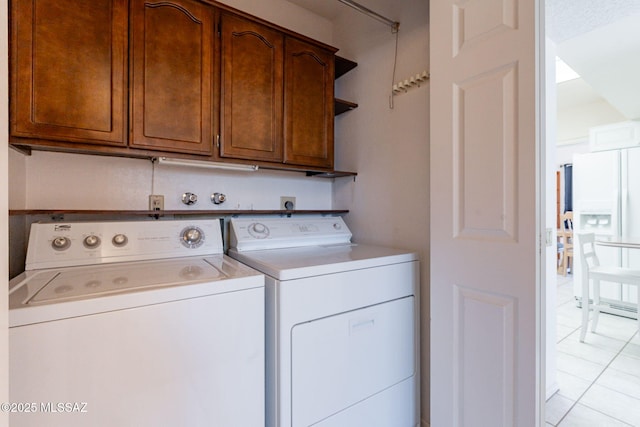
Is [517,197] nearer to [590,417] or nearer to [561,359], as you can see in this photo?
[590,417]

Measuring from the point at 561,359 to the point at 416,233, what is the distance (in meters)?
1.82

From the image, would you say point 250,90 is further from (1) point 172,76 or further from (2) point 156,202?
(2) point 156,202

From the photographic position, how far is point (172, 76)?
4.70 feet

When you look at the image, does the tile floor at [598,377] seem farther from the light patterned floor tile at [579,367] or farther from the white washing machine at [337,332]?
the white washing machine at [337,332]

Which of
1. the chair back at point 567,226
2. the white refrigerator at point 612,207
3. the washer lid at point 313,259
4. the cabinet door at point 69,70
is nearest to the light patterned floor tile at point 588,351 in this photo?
the white refrigerator at point 612,207

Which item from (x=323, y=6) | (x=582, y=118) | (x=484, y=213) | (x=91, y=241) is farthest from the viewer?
(x=582, y=118)

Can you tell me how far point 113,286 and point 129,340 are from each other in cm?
19

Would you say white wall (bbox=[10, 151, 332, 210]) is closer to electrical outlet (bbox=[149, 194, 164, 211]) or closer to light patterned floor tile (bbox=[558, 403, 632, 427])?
electrical outlet (bbox=[149, 194, 164, 211])

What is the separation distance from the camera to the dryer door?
1.20 m

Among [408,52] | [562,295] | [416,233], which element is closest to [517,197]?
[416,233]

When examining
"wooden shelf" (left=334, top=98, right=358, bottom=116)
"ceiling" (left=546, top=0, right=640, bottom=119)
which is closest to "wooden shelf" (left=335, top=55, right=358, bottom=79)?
→ "wooden shelf" (left=334, top=98, right=358, bottom=116)

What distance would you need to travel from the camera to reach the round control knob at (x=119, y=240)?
54.1 inches

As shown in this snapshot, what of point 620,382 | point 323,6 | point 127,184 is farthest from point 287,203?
point 620,382

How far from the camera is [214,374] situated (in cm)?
103
